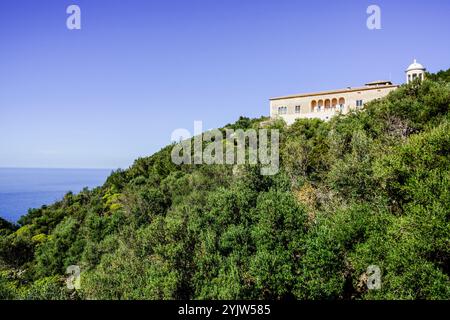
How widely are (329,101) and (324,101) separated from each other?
3.04 ft

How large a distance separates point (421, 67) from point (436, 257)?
5512cm

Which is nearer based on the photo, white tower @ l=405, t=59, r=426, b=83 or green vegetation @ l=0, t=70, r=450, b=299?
green vegetation @ l=0, t=70, r=450, b=299

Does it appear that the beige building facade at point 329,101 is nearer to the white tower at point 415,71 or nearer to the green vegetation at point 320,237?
the white tower at point 415,71

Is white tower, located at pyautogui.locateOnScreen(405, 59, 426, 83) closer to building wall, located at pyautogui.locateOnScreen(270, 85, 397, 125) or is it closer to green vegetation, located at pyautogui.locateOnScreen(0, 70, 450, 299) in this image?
building wall, located at pyautogui.locateOnScreen(270, 85, 397, 125)

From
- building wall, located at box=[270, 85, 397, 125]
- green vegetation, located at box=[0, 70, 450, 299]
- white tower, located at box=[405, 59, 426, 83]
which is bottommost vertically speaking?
green vegetation, located at box=[0, 70, 450, 299]

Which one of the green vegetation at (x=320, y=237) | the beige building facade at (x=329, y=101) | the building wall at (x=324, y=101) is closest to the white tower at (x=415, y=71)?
the beige building facade at (x=329, y=101)

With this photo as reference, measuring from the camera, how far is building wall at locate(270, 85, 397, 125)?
191 feet

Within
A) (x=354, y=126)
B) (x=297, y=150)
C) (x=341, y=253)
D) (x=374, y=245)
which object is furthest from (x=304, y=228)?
(x=354, y=126)

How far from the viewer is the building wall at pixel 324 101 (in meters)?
58.2

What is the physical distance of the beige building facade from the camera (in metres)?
58.5

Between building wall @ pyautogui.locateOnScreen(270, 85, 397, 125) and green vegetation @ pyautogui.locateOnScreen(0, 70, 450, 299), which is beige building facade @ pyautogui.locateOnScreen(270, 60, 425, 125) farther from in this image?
green vegetation @ pyautogui.locateOnScreen(0, 70, 450, 299)

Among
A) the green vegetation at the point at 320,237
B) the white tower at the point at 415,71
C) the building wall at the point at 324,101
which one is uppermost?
the white tower at the point at 415,71

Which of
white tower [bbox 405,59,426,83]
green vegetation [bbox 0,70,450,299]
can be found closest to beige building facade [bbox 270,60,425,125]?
white tower [bbox 405,59,426,83]

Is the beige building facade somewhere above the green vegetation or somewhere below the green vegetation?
above
